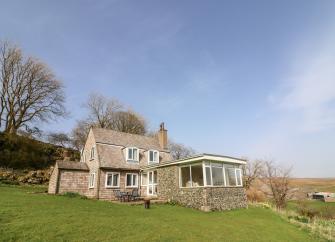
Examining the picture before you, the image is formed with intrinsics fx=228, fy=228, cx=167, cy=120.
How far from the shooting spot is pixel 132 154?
→ 24094mm

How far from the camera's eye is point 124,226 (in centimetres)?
934

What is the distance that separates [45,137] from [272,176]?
121ft

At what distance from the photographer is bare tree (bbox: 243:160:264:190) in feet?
124

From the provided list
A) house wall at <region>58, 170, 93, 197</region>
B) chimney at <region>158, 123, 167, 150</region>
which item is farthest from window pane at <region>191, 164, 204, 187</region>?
chimney at <region>158, 123, 167, 150</region>

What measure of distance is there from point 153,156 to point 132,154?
2.84 meters

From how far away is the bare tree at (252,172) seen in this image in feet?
124

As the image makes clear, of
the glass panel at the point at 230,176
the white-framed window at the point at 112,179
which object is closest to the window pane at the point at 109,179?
the white-framed window at the point at 112,179

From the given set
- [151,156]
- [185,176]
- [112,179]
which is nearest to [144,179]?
[151,156]

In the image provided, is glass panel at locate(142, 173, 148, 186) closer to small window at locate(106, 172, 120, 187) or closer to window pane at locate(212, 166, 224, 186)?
small window at locate(106, 172, 120, 187)

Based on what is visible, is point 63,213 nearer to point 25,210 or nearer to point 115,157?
point 25,210

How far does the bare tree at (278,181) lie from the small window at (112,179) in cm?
1809

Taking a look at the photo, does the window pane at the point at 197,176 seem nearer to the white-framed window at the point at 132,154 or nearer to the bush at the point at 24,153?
the white-framed window at the point at 132,154

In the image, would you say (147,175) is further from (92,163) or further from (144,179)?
(92,163)

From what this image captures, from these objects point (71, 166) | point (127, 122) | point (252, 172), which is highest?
point (127, 122)
